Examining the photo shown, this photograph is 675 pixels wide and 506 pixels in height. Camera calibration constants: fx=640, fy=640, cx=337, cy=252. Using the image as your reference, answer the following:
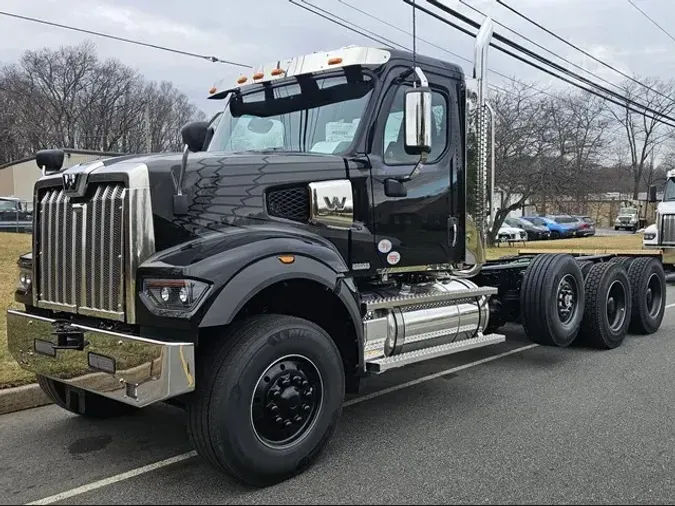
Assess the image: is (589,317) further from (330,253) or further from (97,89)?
(97,89)

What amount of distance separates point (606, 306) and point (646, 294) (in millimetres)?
1391

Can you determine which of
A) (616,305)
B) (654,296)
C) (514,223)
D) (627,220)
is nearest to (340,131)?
(616,305)

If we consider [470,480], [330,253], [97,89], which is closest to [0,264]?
[330,253]

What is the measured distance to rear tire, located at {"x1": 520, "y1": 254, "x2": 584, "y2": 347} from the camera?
6367 mm

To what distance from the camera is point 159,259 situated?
138 inches

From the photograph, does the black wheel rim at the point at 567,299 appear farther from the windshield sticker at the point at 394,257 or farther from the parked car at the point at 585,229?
the parked car at the point at 585,229

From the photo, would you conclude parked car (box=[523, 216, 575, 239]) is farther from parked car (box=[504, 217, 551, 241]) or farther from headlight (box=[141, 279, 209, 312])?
headlight (box=[141, 279, 209, 312])

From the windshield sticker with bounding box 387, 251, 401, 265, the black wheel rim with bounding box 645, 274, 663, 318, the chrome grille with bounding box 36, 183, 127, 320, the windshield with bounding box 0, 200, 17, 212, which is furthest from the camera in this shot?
the windshield with bounding box 0, 200, 17, 212

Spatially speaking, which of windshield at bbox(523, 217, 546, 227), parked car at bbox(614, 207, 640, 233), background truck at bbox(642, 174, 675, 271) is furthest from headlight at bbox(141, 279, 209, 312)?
parked car at bbox(614, 207, 640, 233)

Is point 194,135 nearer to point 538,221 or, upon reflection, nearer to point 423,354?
point 423,354

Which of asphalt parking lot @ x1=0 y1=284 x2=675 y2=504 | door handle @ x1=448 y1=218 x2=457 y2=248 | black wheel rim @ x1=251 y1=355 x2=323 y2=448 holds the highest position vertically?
door handle @ x1=448 y1=218 x2=457 y2=248

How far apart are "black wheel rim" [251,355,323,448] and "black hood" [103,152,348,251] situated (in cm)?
91

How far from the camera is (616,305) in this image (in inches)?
310

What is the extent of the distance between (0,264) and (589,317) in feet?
35.2
